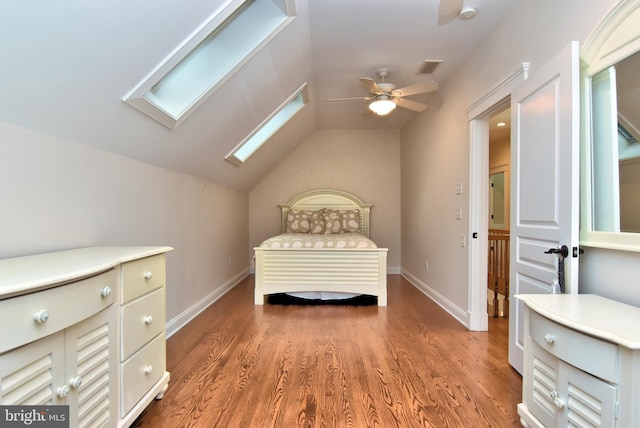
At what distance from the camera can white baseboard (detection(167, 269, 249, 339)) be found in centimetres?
270

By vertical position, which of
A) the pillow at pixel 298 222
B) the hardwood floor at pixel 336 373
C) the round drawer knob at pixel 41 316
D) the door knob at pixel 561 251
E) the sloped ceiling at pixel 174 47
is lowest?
the hardwood floor at pixel 336 373

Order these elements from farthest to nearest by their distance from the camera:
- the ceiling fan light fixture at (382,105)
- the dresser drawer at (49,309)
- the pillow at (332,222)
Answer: the pillow at (332,222), the ceiling fan light fixture at (382,105), the dresser drawer at (49,309)

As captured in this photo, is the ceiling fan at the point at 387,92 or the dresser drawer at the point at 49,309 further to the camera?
the ceiling fan at the point at 387,92

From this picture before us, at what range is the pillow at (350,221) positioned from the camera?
5.13 meters

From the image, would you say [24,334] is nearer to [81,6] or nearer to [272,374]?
[81,6]

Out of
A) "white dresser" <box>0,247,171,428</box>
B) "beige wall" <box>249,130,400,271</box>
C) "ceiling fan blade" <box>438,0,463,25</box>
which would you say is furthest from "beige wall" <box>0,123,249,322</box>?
"ceiling fan blade" <box>438,0,463,25</box>

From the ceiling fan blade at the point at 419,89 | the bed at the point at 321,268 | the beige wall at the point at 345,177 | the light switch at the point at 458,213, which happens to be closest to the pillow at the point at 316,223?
the beige wall at the point at 345,177

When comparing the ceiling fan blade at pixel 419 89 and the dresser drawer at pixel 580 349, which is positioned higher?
the ceiling fan blade at pixel 419 89

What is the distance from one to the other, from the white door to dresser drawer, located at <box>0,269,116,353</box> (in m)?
2.17

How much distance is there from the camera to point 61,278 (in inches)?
39.1

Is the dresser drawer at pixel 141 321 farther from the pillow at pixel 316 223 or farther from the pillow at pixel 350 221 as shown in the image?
the pillow at pixel 350 221

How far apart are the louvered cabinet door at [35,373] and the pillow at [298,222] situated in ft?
13.4

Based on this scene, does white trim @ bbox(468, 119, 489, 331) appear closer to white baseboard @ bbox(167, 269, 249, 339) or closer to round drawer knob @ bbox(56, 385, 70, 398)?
white baseboard @ bbox(167, 269, 249, 339)

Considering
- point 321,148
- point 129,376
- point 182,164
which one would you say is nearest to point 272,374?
point 129,376
